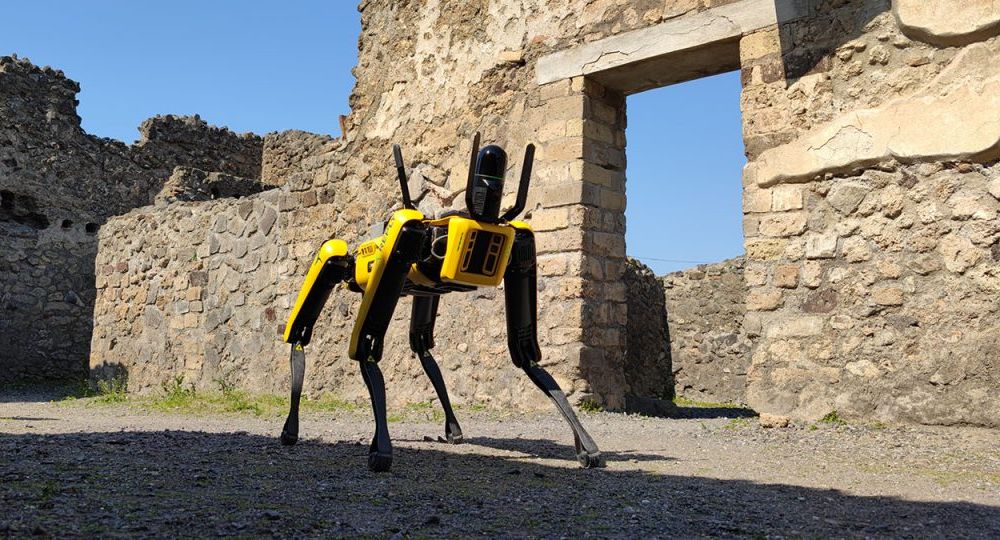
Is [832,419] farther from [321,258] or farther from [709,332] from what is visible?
[709,332]

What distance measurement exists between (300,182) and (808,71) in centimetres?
458

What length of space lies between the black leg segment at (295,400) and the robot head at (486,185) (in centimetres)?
128

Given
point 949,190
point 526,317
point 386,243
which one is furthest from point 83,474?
point 949,190

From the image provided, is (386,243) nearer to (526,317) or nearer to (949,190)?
(526,317)

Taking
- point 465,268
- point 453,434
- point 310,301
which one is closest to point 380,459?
point 465,268

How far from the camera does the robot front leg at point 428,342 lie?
14.4 feet

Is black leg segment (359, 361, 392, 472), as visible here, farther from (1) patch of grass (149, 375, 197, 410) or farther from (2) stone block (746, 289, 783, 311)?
(1) patch of grass (149, 375, 197, 410)

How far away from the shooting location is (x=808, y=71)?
514cm

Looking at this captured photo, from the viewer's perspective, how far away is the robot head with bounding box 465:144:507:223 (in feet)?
11.7

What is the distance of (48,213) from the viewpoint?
12141mm

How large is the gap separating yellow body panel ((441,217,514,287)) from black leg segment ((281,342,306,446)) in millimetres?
1162

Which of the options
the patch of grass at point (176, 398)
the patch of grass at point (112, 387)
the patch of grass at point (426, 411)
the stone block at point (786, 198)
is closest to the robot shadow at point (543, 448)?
the patch of grass at point (426, 411)

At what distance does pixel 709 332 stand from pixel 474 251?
801cm

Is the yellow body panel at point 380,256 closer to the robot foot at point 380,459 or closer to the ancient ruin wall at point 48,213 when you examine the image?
the robot foot at point 380,459
